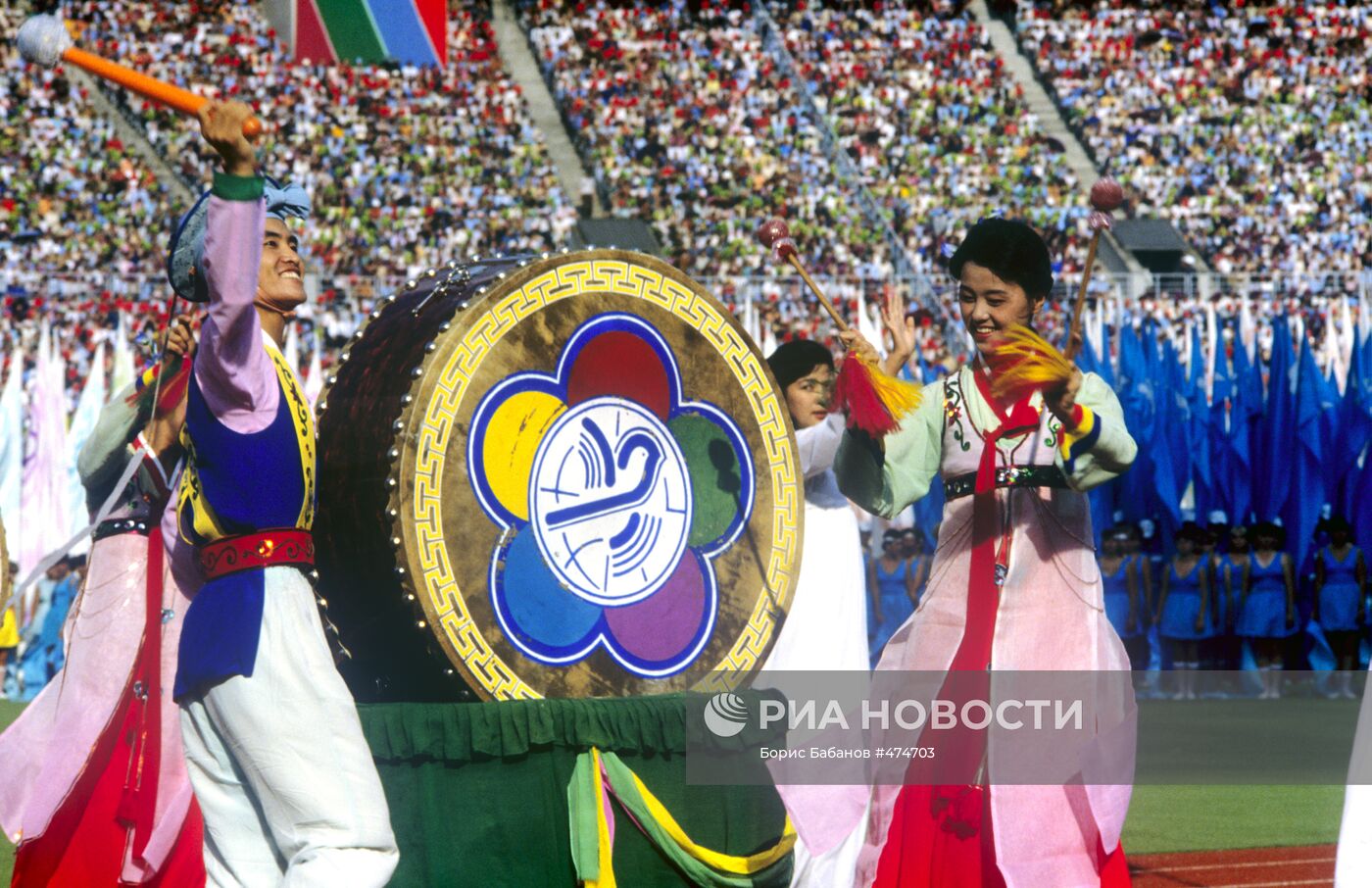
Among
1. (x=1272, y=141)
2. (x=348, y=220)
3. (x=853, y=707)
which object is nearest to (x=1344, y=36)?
(x=1272, y=141)

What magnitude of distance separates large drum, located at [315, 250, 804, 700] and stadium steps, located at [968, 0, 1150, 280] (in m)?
19.8

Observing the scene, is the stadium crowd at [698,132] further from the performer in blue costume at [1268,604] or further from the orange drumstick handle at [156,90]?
the orange drumstick handle at [156,90]

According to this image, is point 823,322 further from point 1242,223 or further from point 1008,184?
point 1242,223

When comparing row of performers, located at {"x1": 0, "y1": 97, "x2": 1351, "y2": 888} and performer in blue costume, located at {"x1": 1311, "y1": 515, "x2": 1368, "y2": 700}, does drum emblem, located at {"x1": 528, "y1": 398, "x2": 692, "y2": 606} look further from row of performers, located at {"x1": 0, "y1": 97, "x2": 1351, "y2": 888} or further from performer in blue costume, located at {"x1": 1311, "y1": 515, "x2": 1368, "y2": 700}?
performer in blue costume, located at {"x1": 1311, "y1": 515, "x2": 1368, "y2": 700}

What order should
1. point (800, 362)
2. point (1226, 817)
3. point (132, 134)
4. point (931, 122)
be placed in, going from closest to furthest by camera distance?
point (800, 362)
point (1226, 817)
point (132, 134)
point (931, 122)

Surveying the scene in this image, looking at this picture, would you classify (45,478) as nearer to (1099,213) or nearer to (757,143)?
(1099,213)

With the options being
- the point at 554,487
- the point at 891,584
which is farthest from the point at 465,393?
the point at 891,584

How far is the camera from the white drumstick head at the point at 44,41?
3330 mm

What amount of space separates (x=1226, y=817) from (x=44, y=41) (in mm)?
6470

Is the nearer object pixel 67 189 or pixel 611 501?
pixel 611 501

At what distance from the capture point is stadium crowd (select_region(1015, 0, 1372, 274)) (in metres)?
24.9

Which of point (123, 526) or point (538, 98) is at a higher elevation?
point (538, 98)

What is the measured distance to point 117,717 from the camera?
4.80 meters

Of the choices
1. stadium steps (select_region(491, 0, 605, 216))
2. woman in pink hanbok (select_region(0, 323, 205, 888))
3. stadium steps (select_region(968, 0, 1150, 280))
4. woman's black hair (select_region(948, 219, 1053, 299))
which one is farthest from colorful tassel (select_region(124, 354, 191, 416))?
stadium steps (select_region(968, 0, 1150, 280))
